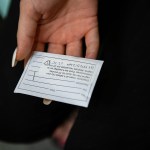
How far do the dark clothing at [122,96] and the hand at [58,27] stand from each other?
72 millimetres

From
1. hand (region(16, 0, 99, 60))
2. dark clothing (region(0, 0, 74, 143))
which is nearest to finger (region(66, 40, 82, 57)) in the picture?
hand (region(16, 0, 99, 60))

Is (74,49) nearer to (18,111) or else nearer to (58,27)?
(58,27)

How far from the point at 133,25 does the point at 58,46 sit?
0.20m

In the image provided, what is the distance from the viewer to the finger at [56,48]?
0.71 meters

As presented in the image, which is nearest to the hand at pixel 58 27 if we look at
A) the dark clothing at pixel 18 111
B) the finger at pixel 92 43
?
the finger at pixel 92 43

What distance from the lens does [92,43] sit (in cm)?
70

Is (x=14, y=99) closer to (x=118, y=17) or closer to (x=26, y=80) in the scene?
(x=26, y=80)

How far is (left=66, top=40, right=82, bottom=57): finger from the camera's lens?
70cm

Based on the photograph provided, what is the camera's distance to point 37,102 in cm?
77

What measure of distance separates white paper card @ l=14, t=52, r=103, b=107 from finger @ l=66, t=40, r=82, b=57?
3cm

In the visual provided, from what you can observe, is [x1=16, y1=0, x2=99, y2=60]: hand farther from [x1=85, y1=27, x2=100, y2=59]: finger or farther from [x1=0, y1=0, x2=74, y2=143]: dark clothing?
[x1=0, y1=0, x2=74, y2=143]: dark clothing

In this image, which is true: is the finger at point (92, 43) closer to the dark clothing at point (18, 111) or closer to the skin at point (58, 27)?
the skin at point (58, 27)

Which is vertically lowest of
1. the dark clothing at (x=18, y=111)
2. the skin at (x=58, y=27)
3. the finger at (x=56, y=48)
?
the dark clothing at (x=18, y=111)

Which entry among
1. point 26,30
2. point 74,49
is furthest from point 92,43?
point 26,30
